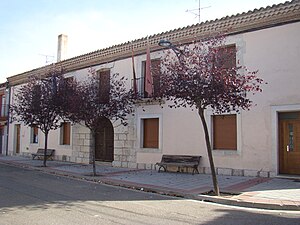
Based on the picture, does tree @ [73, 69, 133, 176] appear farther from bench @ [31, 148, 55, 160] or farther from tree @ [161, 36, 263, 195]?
bench @ [31, 148, 55, 160]

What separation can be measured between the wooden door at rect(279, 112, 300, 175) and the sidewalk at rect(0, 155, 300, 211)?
2.72 feet

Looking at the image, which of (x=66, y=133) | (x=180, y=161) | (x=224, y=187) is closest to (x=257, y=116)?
(x=224, y=187)

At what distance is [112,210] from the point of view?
22.4ft

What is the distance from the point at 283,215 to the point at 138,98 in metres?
9.14

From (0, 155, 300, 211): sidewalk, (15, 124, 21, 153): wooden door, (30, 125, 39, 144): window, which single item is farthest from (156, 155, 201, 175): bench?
(15, 124, 21, 153): wooden door

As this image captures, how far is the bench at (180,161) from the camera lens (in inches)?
496

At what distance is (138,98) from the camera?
14766 mm

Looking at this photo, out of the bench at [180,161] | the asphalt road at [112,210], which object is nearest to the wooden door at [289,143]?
the bench at [180,161]

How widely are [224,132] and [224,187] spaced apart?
3.40m

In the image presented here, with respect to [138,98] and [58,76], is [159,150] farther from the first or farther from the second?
[58,76]

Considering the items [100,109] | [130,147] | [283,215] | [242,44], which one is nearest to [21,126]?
[130,147]

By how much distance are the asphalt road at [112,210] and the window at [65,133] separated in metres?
9.95

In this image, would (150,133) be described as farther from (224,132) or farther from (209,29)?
(209,29)

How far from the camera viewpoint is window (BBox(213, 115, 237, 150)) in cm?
1229
